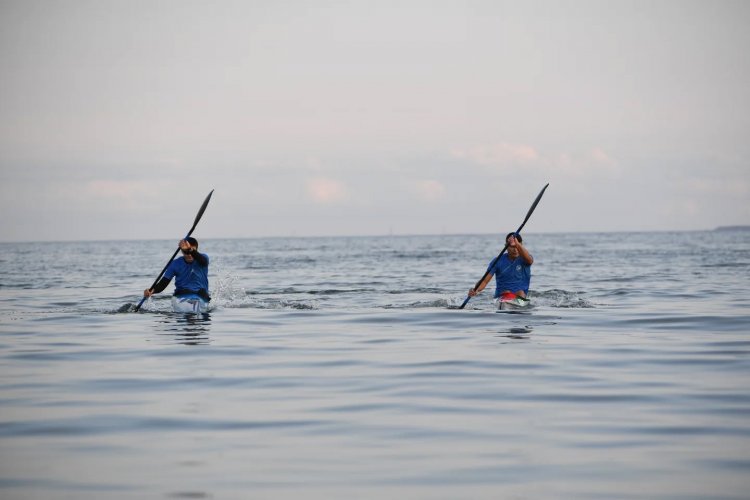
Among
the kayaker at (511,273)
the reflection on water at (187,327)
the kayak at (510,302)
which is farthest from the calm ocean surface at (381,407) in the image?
the kayaker at (511,273)

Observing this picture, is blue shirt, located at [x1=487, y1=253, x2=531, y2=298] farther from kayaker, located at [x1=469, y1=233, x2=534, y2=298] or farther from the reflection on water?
the reflection on water

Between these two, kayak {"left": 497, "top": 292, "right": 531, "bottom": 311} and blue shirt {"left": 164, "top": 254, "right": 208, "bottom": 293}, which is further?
kayak {"left": 497, "top": 292, "right": 531, "bottom": 311}

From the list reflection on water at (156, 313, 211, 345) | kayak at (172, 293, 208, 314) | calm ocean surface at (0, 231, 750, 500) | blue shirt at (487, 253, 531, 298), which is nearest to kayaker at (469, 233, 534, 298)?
blue shirt at (487, 253, 531, 298)

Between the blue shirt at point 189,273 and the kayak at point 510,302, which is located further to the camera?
the kayak at point 510,302

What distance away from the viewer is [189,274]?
17.0 meters

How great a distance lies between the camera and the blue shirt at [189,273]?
16922 millimetres

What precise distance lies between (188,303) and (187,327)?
218 cm

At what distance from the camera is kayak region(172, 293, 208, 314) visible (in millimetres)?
→ 17250

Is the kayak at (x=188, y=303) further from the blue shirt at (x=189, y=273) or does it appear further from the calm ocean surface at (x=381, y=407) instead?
the calm ocean surface at (x=381, y=407)

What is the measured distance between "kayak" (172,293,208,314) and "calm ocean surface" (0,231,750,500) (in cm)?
65

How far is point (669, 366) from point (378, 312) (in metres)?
8.68

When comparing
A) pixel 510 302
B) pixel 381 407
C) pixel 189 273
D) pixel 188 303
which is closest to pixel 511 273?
pixel 510 302

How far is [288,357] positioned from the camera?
11.4 m

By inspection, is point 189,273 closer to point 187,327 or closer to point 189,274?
point 189,274
